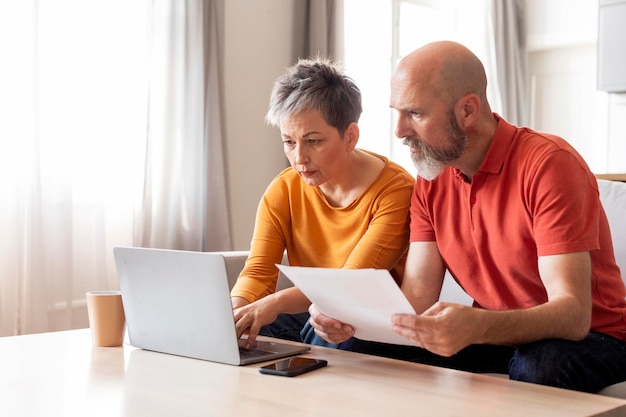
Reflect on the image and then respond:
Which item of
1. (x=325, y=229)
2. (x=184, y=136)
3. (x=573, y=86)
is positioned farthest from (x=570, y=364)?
(x=573, y=86)

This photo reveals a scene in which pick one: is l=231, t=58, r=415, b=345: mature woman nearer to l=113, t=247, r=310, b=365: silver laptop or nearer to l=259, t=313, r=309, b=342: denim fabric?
l=259, t=313, r=309, b=342: denim fabric

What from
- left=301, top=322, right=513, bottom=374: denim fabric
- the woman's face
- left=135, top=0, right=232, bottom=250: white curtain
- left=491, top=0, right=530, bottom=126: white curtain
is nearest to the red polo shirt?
left=301, top=322, right=513, bottom=374: denim fabric

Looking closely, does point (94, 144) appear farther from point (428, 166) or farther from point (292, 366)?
point (292, 366)

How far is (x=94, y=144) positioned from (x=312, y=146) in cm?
163

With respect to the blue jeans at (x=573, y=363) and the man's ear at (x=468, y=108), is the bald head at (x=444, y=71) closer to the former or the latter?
the man's ear at (x=468, y=108)

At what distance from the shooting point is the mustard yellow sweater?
1843mm

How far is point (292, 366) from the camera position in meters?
1.33

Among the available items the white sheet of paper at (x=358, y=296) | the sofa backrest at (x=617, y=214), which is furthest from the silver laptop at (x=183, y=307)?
the sofa backrest at (x=617, y=214)

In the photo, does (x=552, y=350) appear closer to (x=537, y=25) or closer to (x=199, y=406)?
(x=199, y=406)

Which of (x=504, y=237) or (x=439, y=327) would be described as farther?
(x=504, y=237)

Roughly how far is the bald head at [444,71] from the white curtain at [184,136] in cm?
200

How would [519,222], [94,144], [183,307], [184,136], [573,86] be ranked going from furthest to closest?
[573,86], [184,136], [94,144], [519,222], [183,307]

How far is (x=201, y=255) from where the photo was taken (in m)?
1.40

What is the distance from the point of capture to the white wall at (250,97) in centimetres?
395
